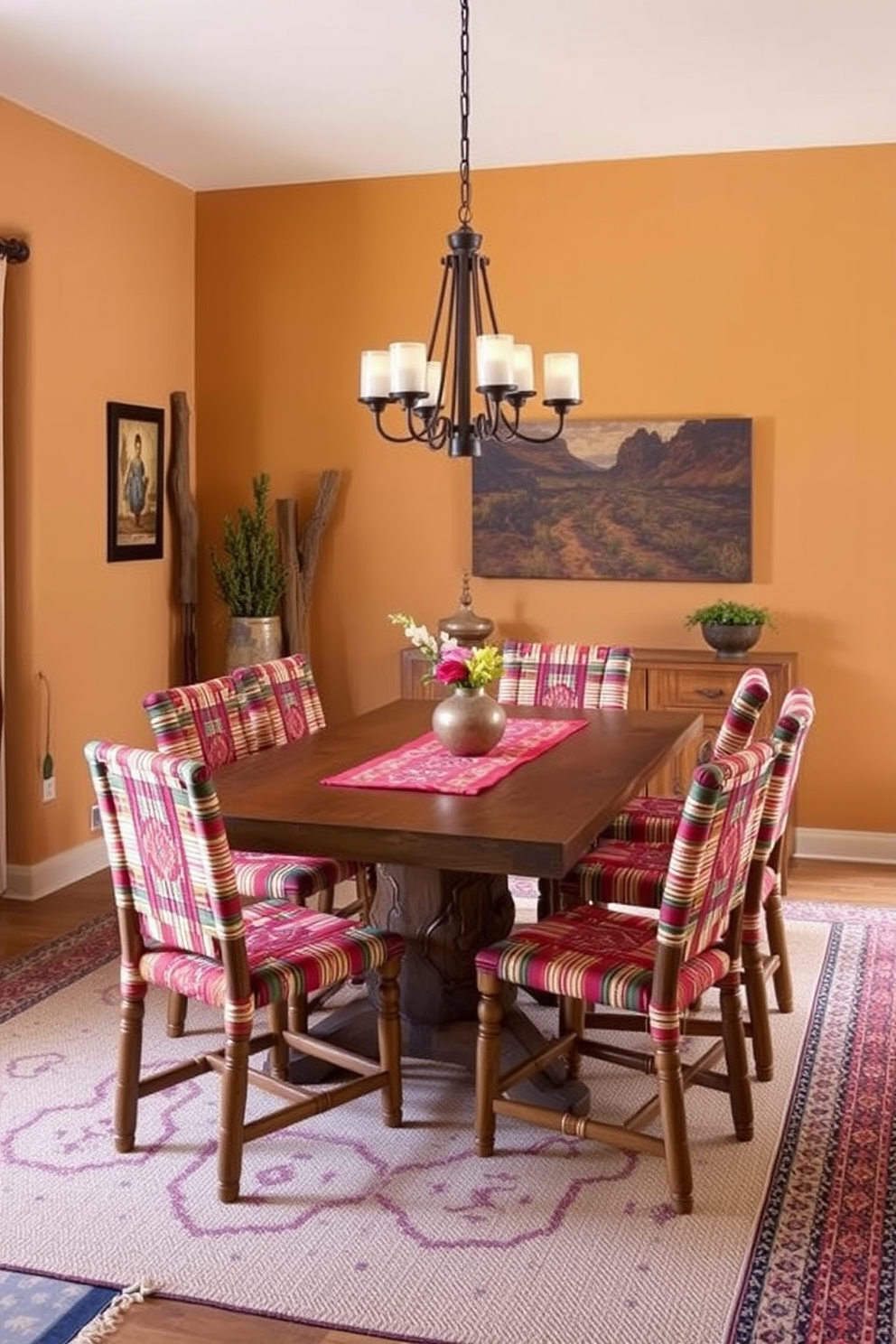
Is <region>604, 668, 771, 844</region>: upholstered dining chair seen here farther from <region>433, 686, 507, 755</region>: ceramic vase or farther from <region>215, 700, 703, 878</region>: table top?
<region>433, 686, 507, 755</region>: ceramic vase

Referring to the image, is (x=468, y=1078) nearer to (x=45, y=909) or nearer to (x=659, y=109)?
(x=45, y=909)

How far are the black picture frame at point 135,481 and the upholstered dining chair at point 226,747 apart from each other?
1898mm

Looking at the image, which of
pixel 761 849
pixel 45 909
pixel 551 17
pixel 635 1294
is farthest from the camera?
pixel 45 909

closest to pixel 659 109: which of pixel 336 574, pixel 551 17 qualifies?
pixel 551 17

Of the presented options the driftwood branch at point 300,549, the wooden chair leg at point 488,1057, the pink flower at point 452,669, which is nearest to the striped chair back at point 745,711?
the pink flower at point 452,669

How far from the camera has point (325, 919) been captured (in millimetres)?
3275

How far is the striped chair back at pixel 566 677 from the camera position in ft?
15.1

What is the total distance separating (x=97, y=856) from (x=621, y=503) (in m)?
2.51

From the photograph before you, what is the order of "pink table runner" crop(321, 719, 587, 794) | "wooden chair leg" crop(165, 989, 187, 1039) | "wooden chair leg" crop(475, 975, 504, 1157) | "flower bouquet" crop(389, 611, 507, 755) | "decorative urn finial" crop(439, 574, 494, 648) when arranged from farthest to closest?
"decorative urn finial" crop(439, 574, 494, 648), "wooden chair leg" crop(165, 989, 187, 1039), "flower bouquet" crop(389, 611, 507, 755), "pink table runner" crop(321, 719, 587, 794), "wooden chair leg" crop(475, 975, 504, 1157)

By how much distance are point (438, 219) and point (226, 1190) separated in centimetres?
434

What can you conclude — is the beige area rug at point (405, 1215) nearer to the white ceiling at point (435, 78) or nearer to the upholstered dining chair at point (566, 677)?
the upholstered dining chair at point (566, 677)

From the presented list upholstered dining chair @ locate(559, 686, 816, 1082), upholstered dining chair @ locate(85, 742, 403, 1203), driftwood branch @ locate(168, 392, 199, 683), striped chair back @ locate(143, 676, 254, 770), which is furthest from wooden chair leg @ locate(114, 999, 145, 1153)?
driftwood branch @ locate(168, 392, 199, 683)

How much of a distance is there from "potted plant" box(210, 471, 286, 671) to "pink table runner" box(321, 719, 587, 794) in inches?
84.7

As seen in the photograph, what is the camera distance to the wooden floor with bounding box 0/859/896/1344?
2434mm
